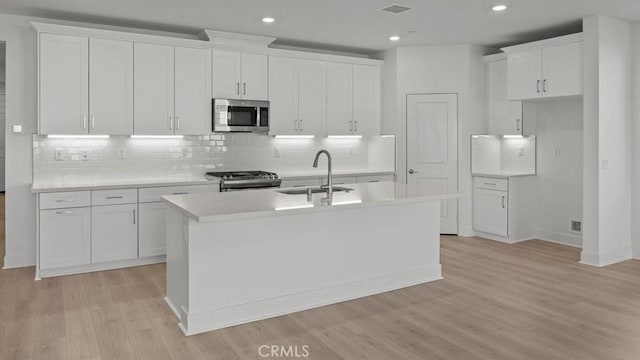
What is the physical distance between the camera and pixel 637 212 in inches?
220

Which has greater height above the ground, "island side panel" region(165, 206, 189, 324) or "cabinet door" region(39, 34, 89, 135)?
"cabinet door" region(39, 34, 89, 135)

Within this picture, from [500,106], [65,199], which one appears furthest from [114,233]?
[500,106]

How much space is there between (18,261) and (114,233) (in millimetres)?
1127

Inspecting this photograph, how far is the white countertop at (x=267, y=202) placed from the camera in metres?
3.06

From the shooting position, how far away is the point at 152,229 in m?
5.23

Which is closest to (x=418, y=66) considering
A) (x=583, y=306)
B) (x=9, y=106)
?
(x=583, y=306)

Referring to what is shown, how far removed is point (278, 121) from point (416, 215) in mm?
2538

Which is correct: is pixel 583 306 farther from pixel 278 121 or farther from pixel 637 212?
pixel 278 121

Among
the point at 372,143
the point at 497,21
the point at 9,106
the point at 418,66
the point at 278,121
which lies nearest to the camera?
the point at 9,106

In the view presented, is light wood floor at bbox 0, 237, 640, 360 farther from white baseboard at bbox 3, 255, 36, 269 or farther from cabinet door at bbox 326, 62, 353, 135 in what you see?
cabinet door at bbox 326, 62, 353, 135

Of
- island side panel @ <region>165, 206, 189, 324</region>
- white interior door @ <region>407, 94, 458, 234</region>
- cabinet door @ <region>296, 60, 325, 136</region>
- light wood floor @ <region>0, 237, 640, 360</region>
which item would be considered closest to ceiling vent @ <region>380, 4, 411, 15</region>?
cabinet door @ <region>296, 60, 325, 136</region>

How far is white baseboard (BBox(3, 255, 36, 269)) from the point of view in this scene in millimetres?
5141

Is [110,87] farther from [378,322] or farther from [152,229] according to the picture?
[378,322]

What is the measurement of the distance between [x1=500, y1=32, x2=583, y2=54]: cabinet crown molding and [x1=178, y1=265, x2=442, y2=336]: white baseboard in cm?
303
